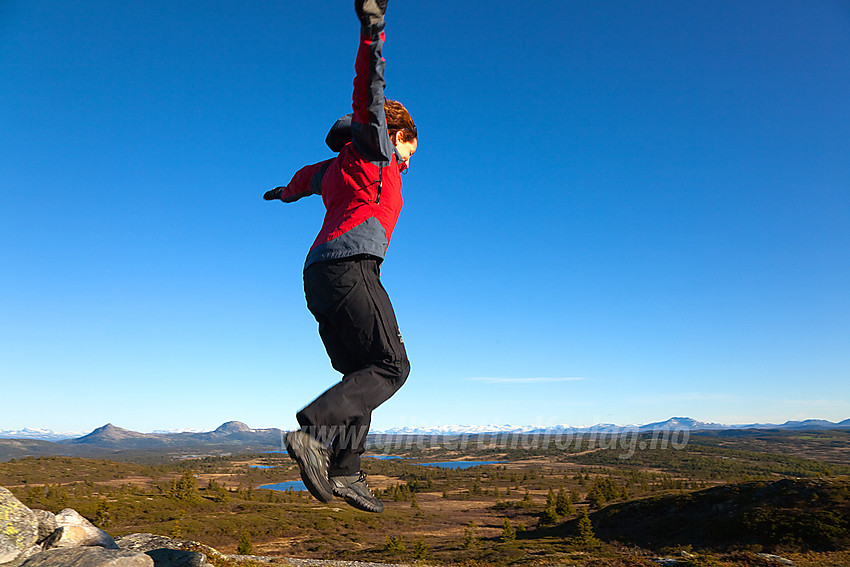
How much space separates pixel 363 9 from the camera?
2021mm

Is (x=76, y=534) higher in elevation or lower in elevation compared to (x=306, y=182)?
lower

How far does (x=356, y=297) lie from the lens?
8.28 feet

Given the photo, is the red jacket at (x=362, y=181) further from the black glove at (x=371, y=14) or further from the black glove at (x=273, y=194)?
the black glove at (x=273, y=194)

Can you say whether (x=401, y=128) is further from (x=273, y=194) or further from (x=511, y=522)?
(x=511, y=522)

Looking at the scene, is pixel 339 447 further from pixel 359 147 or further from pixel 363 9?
pixel 363 9

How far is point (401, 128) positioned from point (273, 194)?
4.23 feet

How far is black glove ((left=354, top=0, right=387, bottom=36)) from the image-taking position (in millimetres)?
2023

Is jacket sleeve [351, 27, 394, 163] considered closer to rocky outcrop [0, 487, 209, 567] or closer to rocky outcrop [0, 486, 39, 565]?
rocky outcrop [0, 487, 209, 567]

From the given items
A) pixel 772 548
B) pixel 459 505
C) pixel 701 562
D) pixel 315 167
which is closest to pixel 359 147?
pixel 315 167

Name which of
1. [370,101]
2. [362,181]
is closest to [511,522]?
[362,181]

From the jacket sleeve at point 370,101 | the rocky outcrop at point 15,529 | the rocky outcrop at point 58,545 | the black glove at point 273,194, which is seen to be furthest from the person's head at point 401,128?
the rocky outcrop at point 15,529

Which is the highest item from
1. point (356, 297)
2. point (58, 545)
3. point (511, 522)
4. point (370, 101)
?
point (370, 101)

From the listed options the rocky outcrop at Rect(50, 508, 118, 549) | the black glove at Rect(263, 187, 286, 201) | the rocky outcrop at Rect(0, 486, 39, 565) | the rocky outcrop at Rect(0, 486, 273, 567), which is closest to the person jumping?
the black glove at Rect(263, 187, 286, 201)

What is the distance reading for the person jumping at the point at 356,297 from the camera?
7.82 feet
